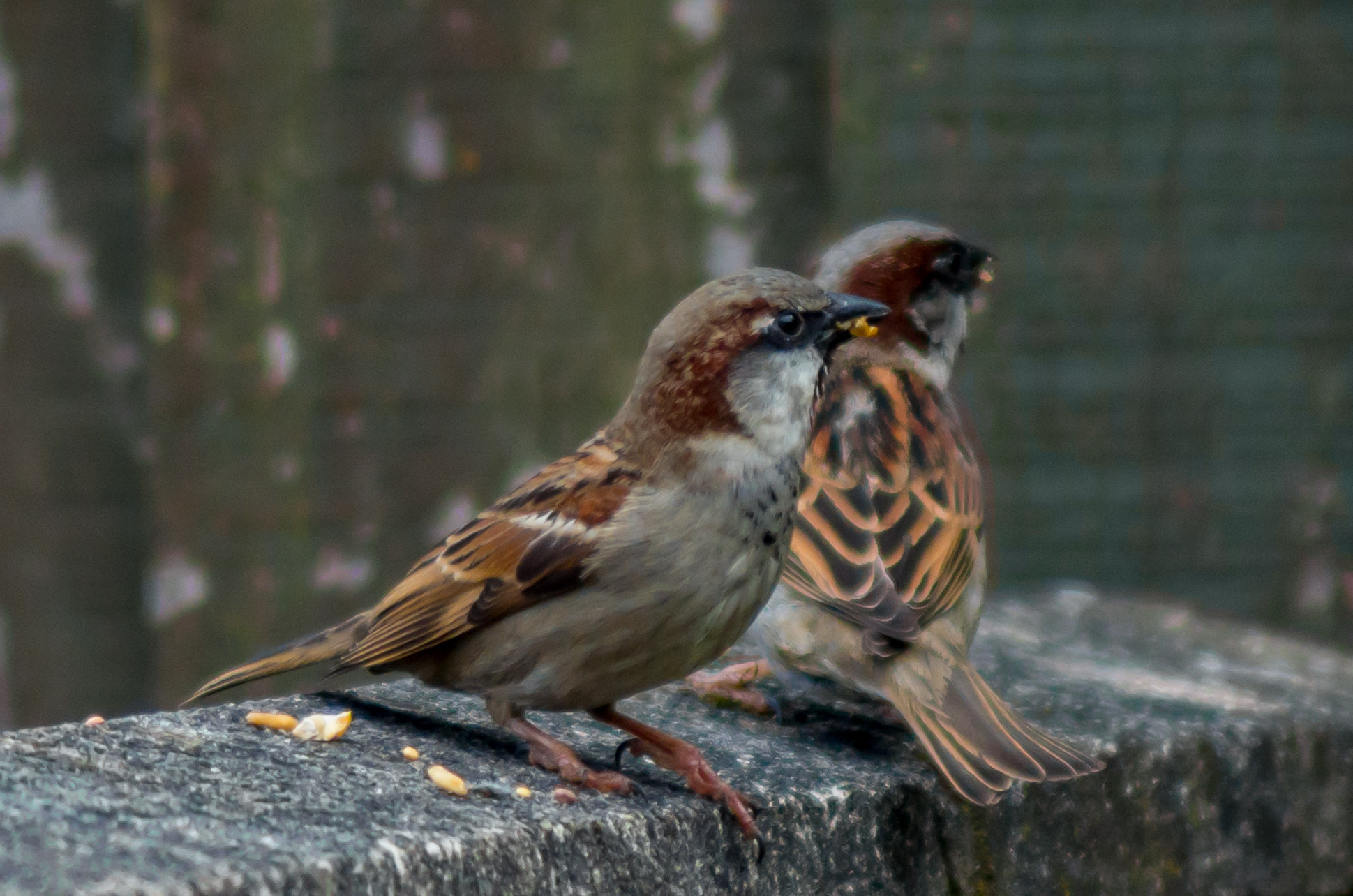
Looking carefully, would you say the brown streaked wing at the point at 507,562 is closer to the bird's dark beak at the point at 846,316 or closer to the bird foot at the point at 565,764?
the bird foot at the point at 565,764

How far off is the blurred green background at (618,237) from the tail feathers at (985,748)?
1.25 m

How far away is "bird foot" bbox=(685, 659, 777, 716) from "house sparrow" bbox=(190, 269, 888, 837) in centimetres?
47

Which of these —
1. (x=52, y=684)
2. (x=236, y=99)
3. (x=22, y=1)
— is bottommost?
(x=52, y=684)

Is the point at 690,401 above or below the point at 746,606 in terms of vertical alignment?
above

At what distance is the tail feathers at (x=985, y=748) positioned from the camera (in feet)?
7.36

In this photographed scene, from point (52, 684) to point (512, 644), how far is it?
6.65 feet

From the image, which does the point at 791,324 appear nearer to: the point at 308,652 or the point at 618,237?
the point at 308,652

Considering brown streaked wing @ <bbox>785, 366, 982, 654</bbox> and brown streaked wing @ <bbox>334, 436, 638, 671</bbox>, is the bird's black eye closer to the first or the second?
brown streaked wing @ <bbox>334, 436, 638, 671</bbox>

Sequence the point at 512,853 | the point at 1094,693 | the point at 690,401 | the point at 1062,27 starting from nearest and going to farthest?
the point at 512,853
the point at 690,401
the point at 1094,693
the point at 1062,27

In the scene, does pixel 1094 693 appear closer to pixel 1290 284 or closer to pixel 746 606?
pixel 746 606

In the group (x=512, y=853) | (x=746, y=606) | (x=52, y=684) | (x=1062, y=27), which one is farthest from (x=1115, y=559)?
(x=52, y=684)

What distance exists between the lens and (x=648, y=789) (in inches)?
83.7

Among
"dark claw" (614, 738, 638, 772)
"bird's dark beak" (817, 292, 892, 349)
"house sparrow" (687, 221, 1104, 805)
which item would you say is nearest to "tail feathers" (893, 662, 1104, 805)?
"house sparrow" (687, 221, 1104, 805)

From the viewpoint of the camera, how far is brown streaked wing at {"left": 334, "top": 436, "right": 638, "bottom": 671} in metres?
2.24
